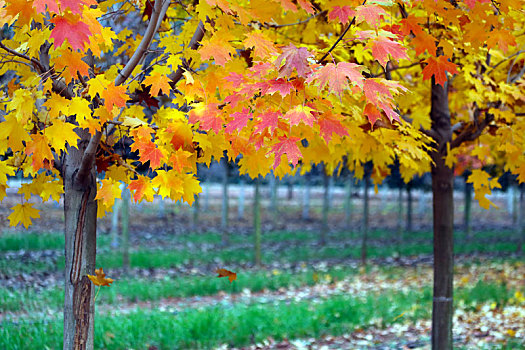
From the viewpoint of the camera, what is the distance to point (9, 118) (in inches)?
78.7

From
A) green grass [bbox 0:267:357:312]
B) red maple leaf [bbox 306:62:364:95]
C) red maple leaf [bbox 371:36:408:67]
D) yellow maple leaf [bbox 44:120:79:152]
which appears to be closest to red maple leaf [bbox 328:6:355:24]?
red maple leaf [bbox 371:36:408:67]

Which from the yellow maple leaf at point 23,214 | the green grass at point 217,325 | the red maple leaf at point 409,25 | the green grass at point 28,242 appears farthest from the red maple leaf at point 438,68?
the green grass at point 28,242

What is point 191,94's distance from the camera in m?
2.16

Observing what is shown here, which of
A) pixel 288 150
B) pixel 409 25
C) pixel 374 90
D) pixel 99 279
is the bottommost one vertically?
pixel 99 279

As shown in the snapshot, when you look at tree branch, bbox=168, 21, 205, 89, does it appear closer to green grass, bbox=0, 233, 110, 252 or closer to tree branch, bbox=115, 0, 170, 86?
tree branch, bbox=115, 0, 170, 86

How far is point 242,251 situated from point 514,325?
271 inches

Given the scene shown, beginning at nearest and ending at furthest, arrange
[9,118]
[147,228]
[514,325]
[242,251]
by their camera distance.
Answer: [9,118]
[514,325]
[242,251]
[147,228]

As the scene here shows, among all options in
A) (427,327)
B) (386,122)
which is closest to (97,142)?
(386,122)

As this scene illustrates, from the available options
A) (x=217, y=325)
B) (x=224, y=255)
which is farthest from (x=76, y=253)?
(x=224, y=255)

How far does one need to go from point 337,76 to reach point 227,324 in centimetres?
413

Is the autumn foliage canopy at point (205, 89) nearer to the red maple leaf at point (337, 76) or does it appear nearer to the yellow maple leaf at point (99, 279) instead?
the red maple leaf at point (337, 76)

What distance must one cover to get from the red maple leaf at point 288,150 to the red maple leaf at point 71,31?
30.3 inches

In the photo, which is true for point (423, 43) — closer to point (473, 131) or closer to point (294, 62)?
point (294, 62)

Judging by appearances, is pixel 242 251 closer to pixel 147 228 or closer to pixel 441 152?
pixel 147 228
